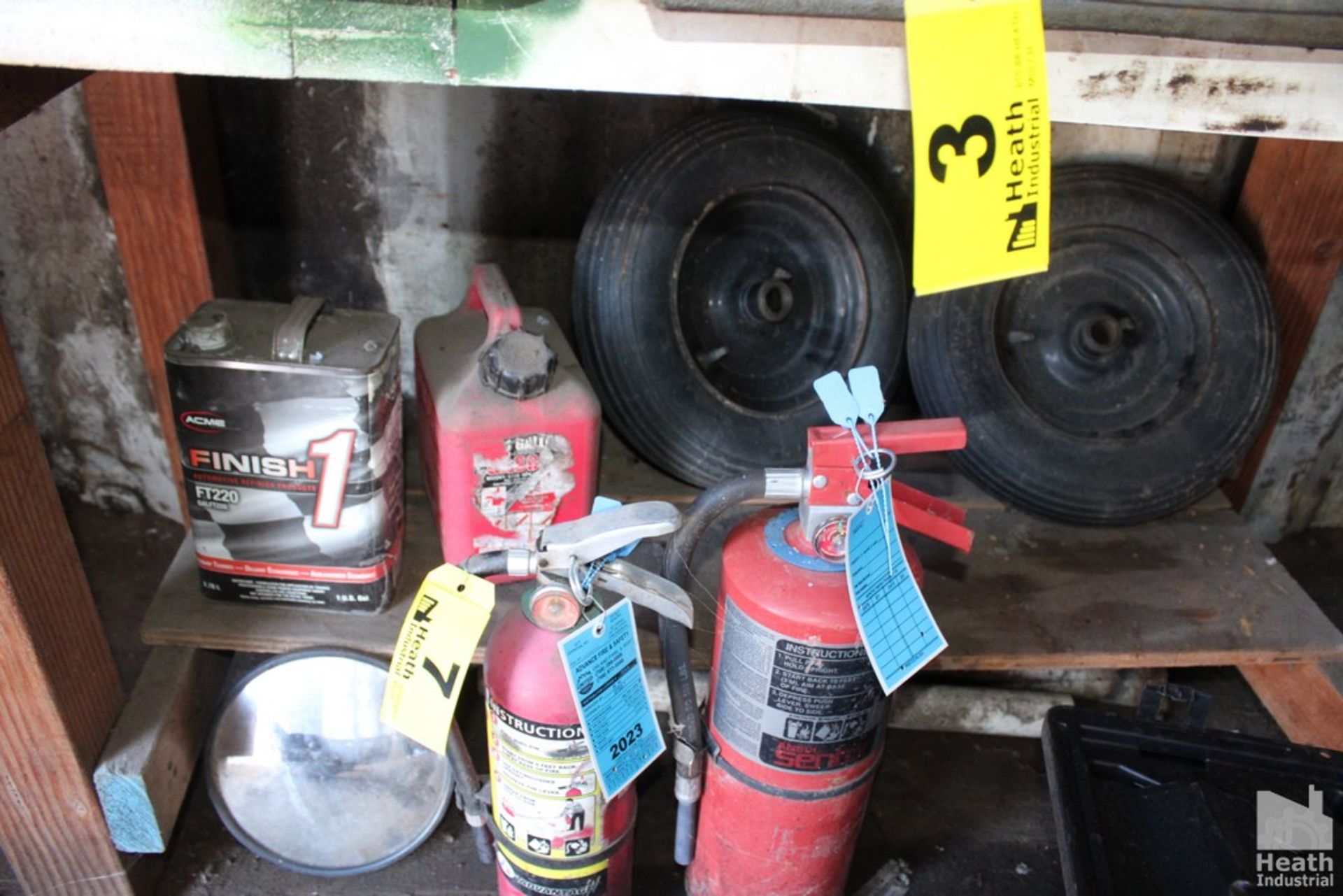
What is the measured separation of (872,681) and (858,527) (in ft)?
0.54

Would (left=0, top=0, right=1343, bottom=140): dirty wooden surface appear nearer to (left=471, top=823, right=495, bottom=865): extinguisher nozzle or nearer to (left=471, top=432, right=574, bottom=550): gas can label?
(left=471, top=432, right=574, bottom=550): gas can label

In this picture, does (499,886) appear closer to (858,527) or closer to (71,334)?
(858,527)

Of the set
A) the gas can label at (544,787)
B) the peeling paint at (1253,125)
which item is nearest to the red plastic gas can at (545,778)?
the gas can label at (544,787)

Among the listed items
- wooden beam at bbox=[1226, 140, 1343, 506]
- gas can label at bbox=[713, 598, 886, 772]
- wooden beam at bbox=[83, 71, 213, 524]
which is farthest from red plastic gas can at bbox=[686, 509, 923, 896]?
wooden beam at bbox=[1226, 140, 1343, 506]

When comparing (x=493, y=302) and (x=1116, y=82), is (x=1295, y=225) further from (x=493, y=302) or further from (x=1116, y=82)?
(x=493, y=302)

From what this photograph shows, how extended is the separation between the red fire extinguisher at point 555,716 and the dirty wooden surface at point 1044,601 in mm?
152

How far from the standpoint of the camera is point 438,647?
814 millimetres

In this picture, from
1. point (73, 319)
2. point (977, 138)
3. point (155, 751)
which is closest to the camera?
point (977, 138)

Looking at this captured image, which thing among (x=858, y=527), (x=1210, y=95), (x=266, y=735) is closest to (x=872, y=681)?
(x=858, y=527)

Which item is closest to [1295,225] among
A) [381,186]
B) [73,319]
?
[381,186]

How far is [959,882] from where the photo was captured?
1236 mm

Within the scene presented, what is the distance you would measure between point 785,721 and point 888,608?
18cm

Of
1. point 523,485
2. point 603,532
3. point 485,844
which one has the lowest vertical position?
point 485,844

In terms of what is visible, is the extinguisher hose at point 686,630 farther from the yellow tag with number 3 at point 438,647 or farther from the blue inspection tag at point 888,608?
the yellow tag with number 3 at point 438,647
